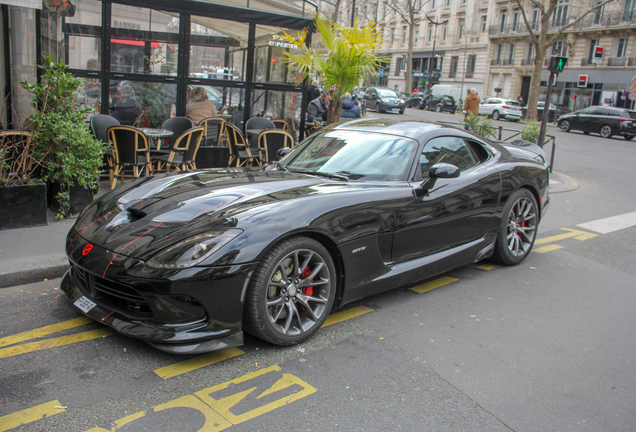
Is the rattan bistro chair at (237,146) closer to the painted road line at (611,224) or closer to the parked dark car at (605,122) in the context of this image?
the painted road line at (611,224)

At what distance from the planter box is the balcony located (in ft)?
151

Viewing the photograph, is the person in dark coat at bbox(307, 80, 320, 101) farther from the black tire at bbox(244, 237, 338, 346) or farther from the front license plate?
the front license plate

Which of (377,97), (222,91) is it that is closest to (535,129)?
(222,91)

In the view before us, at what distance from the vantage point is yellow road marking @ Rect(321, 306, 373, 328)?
151 inches

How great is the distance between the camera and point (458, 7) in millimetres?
57438

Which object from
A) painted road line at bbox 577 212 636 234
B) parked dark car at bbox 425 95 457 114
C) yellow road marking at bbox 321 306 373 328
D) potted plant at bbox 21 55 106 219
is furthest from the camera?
parked dark car at bbox 425 95 457 114

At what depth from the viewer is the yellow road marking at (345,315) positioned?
3834 millimetres

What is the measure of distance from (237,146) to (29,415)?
6868 mm

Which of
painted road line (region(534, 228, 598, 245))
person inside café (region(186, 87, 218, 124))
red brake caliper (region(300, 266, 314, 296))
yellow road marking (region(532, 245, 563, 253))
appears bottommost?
yellow road marking (region(532, 245, 563, 253))

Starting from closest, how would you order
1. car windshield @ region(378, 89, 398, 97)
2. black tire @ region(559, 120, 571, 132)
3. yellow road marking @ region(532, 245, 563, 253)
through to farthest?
yellow road marking @ region(532, 245, 563, 253), black tire @ region(559, 120, 571, 132), car windshield @ region(378, 89, 398, 97)

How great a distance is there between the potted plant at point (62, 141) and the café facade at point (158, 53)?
4.74ft

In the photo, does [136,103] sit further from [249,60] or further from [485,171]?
[485,171]

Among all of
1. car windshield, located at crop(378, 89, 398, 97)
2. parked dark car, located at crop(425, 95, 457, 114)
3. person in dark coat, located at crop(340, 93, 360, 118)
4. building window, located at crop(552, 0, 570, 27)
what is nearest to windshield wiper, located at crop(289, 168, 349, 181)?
person in dark coat, located at crop(340, 93, 360, 118)

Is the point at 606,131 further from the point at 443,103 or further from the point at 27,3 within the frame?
the point at 27,3
